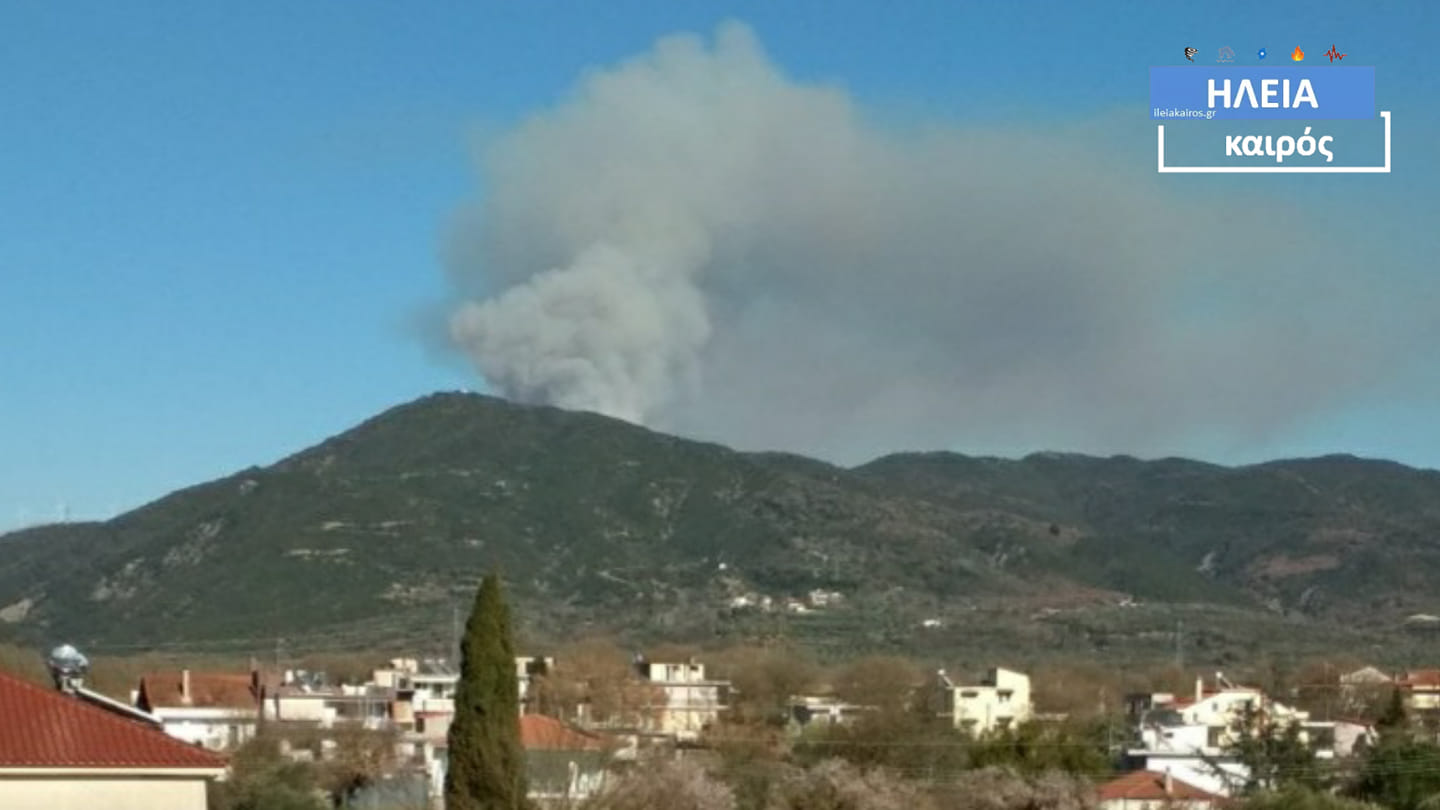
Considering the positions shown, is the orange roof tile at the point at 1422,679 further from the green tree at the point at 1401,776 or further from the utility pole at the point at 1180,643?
the green tree at the point at 1401,776

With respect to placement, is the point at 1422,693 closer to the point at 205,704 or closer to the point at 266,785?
the point at 205,704

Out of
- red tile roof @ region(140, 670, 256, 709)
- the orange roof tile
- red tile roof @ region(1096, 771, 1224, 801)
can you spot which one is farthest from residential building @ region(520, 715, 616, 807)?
the orange roof tile

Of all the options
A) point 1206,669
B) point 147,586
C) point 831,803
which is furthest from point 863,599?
point 831,803

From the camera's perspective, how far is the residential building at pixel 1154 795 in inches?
2064

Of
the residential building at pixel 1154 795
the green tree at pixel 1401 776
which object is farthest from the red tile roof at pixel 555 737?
the green tree at pixel 1401 776

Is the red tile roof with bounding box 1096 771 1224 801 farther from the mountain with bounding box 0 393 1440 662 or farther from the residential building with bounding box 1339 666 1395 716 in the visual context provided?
the mountain with bounding box 0 393 1440 662

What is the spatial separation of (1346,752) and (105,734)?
51320 mm

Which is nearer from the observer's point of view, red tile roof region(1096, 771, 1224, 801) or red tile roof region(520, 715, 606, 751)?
red tile roof region(1096, 771, 1224, 801)

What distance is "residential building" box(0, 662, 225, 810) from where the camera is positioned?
67.3 ft

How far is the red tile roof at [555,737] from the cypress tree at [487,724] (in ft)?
67.0

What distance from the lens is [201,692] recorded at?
267 ft

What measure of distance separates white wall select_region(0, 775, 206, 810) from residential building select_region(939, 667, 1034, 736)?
5647 centimetres

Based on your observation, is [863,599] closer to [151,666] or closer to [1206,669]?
[1206,669]

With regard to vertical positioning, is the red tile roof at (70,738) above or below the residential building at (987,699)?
above
